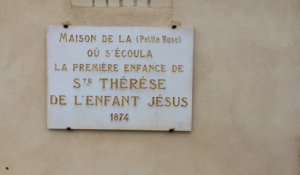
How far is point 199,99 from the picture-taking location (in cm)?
394

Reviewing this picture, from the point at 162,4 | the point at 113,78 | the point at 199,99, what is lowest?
the point at 199,99

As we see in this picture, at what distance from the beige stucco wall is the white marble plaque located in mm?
82

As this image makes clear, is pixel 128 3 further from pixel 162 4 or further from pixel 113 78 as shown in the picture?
pixel 113 78

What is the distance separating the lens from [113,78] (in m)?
3.93

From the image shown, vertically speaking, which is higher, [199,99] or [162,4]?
[162,4]

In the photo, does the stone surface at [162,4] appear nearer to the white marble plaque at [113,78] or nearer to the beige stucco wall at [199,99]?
the beige stucco wall at [199,99]

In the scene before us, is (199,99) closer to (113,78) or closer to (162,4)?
(113,78)

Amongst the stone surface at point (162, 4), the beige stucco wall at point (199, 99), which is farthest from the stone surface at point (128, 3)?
the stone surface at point (162, 4)

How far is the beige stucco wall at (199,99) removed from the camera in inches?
154

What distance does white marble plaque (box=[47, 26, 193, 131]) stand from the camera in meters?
3.92

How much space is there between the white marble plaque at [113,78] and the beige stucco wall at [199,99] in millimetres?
82

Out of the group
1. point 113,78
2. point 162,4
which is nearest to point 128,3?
point 162,4

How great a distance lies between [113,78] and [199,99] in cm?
69

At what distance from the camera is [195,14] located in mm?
3920
